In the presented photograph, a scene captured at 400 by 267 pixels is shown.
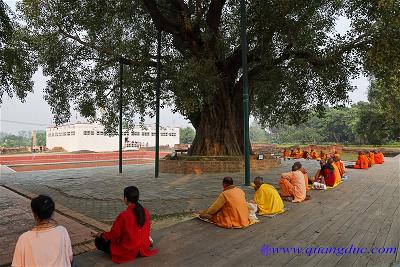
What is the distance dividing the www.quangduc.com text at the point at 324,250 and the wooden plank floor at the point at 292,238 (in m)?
0.09

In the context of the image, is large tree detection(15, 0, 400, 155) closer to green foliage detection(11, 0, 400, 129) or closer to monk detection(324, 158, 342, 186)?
green foliage detection(11, 0, 400, 129)

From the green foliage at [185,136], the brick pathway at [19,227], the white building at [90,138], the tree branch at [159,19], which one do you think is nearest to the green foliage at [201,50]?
the tree branch at [159,19]

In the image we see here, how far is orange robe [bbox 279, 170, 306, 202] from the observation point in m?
8.49

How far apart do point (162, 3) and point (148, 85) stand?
13.2ft

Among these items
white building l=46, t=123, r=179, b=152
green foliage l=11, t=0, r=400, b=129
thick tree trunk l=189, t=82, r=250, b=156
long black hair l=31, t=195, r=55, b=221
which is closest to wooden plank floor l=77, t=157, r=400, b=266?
long black hair l=31, t=195, r=55, b=221

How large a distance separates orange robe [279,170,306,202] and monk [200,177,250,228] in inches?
112

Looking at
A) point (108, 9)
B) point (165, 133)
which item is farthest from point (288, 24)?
point (165, 133)

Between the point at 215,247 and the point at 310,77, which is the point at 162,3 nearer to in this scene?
the point at 310,77

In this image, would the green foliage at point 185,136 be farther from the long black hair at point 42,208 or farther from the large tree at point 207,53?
the long black hair at point 42,208

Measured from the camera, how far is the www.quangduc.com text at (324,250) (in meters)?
4.77

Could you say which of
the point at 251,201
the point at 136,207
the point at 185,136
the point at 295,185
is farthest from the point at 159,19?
the point at 185,136

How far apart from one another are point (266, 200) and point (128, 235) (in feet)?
12.3

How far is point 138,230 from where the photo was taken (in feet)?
14.8

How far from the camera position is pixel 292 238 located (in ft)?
17.8
